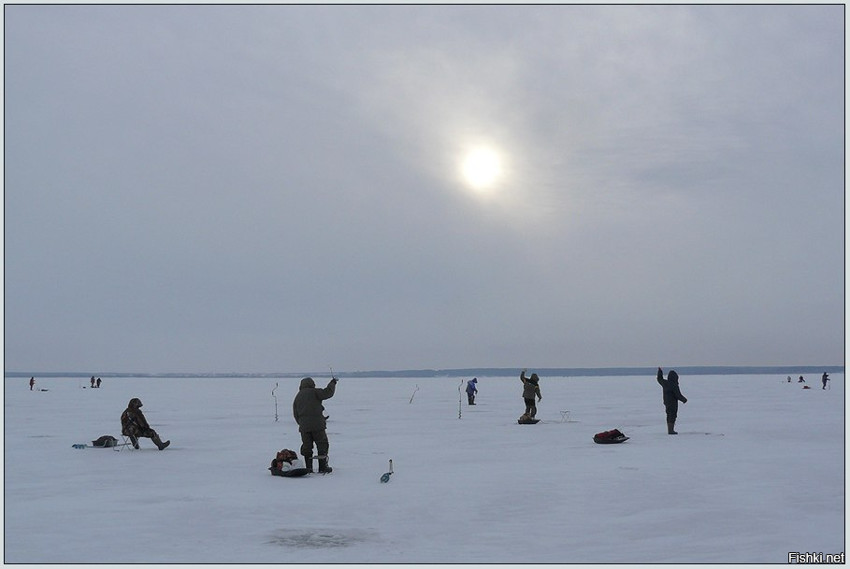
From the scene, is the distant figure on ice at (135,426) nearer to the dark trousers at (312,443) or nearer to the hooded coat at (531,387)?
the dark trousers at (312,443)

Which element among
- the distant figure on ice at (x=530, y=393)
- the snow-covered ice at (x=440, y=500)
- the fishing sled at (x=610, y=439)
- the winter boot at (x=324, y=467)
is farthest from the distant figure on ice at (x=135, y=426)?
the distant figure on ice at (x=530, y=393)

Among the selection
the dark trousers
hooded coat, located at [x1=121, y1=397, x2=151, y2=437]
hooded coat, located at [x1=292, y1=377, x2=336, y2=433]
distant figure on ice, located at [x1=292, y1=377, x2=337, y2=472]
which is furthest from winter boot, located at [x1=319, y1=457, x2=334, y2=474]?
hooded coat, located at [x1=121, y1=397, x2=151, y2=437]

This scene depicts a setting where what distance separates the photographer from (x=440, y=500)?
37.9 ft

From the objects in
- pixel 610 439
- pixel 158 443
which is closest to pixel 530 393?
pixel 610 439

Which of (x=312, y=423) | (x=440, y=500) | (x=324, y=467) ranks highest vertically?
(x=312, y=423)

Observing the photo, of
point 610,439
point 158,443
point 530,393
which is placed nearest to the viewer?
point 158,443

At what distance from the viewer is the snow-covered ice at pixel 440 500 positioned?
8.66m

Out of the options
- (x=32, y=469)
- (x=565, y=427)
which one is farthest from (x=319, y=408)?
(x=565, y=427)

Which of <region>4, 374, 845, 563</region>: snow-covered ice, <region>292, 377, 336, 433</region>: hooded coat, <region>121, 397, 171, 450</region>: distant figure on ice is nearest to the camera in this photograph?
<region>4, 374, 845, 563</region>: snow-covered ice

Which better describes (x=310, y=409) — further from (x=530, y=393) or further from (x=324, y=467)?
(x=530, y=393)

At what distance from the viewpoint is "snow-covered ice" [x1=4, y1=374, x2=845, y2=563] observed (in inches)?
341

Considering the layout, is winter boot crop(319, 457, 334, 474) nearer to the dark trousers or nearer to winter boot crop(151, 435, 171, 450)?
the dark trousers

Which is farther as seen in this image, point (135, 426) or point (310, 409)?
point (135, 426)

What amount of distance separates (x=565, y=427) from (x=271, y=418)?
1125 cm
